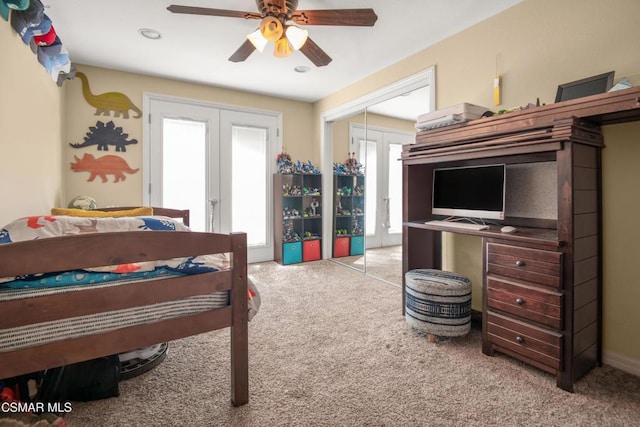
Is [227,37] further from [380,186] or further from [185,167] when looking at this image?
[380,186]

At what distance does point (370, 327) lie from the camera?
7.95 feet

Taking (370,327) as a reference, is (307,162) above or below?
above

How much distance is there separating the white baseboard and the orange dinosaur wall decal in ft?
15.0

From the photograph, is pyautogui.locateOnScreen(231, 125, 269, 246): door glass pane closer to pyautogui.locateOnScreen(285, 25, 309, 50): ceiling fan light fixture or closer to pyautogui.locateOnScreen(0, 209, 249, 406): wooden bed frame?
pyautogui.locateOnScreen(285, 25, 309, 50): ceiling fan light fixture

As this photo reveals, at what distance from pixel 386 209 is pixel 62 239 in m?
3.61

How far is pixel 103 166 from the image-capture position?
3.55m

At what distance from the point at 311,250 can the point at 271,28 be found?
3.29 metres

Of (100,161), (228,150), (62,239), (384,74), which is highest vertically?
(384,74)

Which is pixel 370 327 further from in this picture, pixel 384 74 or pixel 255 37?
pixel 384 74

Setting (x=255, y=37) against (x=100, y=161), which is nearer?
(x=255, y=37)

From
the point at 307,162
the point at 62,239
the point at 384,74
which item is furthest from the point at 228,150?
the point at 62,239

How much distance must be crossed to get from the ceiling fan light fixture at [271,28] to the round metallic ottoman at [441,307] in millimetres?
1922

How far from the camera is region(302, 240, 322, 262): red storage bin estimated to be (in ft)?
15.3

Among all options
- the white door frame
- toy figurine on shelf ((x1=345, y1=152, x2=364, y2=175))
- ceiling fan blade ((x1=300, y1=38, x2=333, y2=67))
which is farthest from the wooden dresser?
toy figurine on shelf ((x1=345, y1=152, x2=364, y2=175))
